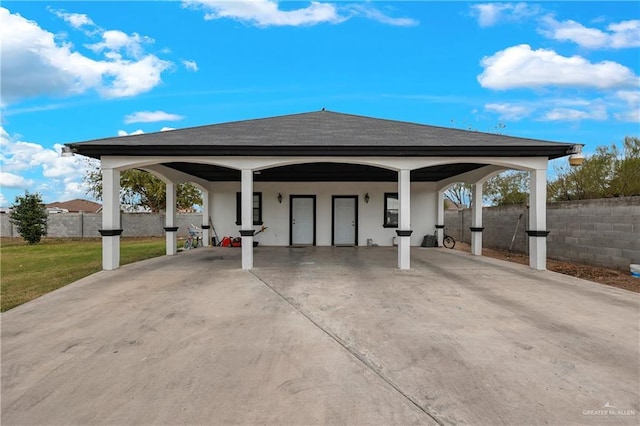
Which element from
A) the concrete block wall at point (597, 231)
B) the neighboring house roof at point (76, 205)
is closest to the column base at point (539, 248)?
the concrete block wall at point (597, 231)

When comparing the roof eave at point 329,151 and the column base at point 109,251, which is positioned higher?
the roof eave at point 329,151

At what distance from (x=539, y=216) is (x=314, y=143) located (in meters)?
5.72

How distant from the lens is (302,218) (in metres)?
13.6

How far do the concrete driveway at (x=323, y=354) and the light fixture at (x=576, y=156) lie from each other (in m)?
2.79

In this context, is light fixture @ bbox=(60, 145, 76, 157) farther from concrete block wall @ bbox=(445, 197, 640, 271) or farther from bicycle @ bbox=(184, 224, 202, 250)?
concrete block wall @ bbox=(445, 197, 640, 271)

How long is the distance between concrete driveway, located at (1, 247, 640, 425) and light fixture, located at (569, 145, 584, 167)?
279 centimetres

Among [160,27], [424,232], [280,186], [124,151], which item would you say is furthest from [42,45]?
[424,232]

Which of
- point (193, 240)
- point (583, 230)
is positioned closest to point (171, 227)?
point (193, 240)

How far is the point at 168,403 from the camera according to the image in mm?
2629

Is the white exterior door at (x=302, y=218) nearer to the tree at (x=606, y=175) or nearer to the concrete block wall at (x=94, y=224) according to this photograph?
the concrete block wall at (x=94, y=224)

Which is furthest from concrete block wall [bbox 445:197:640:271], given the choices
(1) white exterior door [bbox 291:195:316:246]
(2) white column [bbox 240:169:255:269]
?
(2) white column [bbox 240:169:255:269]

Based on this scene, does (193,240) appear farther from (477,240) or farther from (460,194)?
(460,194)

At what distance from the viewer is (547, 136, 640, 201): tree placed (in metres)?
10.9

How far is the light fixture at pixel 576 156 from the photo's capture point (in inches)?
297
